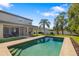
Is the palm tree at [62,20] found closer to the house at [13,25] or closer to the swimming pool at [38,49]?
the swimming pool at [38,49]

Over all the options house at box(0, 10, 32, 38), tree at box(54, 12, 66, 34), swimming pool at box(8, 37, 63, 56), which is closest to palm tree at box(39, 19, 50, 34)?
tree at box(54, 12, 66, 34)

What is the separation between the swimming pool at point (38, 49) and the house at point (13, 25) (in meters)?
0.71

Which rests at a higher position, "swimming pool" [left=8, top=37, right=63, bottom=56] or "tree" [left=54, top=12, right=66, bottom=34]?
"tree" [left=54, top=12, right=66, bottom=34]

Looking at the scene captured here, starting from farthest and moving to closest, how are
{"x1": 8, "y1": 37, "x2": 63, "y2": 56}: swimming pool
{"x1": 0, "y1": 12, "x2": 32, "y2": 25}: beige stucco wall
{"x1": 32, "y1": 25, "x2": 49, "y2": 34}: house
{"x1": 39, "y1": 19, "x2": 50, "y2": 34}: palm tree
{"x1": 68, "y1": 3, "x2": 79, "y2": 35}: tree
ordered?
{"x1": 0, "y1": 12, "x2": 32, "y2": 25}: beige stucco wall, {"x1": 32, "y1": 25, "x2": 49, "y2": 34}: house, {"x1": 68, "y1": 3, "x2": 79, "y2": 35}: tree, {"x1": 39, "y1": 19, "x2": 50, "y2": 34}: palm tree, {"x1": 8, "y1": 37, "x2": 63, "y2": 56}: swimming pool

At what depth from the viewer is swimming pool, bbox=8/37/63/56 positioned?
6.56m

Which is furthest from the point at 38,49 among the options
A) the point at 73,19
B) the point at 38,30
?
the point at 73,19

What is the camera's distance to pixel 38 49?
7.16 meters

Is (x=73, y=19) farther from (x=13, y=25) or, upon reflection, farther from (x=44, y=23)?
(x=13, y=25)

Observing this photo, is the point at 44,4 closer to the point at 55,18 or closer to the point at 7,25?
the point at 55,18

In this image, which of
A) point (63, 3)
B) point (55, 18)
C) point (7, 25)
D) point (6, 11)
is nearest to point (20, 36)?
point (7, 25)

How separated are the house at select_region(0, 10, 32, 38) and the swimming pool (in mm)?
708

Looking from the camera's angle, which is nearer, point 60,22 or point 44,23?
point 44,23

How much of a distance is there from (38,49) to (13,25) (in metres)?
2.21

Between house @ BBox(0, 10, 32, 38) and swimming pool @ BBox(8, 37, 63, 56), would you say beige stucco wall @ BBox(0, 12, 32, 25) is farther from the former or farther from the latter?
swimming pool @ BBox(8, 37, 63, 56)
